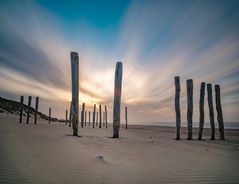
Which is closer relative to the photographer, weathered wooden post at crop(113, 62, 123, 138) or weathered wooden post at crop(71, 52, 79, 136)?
weathered wooden post at crop(71, 52, 79, 136)

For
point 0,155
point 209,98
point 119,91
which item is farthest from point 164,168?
point 209,98

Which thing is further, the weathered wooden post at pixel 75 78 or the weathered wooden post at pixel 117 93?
the weathered wooden post at pixel 117 93

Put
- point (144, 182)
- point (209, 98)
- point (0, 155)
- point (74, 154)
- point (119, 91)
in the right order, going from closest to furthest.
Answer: point (144, 182) → point (0, 155) → point (74, 154) → point (119, 91) → point (209, 98)

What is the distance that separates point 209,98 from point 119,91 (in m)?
8.18

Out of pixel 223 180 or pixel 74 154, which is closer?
pixel 223 180

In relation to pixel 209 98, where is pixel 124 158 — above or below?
below

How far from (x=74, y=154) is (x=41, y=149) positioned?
0.89 meters

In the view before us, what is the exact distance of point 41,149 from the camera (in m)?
4.36

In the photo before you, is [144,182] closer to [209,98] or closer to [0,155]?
[0,155]

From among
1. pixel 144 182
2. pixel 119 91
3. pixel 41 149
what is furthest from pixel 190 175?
pixel 119 91

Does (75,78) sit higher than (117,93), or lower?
higher

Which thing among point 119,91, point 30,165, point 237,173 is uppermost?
point 119,91

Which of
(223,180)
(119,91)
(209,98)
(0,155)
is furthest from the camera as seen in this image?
(209,98)

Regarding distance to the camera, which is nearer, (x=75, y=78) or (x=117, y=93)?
(x=75, y=78)
